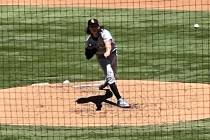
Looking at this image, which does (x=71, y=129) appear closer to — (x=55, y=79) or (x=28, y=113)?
(x=28, y=113)

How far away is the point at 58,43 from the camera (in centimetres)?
1938

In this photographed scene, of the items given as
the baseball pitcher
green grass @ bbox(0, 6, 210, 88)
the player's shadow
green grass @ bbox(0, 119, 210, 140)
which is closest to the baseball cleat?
the baseball pitcher

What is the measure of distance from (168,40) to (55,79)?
17.1 feet

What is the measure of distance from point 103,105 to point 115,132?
5.78 feet

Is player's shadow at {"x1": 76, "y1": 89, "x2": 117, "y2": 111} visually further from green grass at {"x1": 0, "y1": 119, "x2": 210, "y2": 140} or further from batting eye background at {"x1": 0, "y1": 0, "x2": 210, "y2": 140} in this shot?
green grass at {"x1": 0, "y1": 119, "x2": 210, "y2": 140}

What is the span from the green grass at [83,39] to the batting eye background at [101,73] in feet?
0.07

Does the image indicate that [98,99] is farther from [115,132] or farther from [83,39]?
[83,39]

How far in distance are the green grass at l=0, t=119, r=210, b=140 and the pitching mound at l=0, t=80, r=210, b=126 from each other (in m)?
0.37

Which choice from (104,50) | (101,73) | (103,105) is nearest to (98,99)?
(103,105)

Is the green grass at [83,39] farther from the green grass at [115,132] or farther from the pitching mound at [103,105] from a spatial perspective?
the green grass at [115,132]

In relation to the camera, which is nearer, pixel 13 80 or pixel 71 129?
pixel 71 129

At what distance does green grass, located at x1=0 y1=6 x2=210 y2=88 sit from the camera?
50.3ft

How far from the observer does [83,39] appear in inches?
786

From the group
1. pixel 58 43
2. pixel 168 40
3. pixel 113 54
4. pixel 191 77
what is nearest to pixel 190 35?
pixel 168 40
